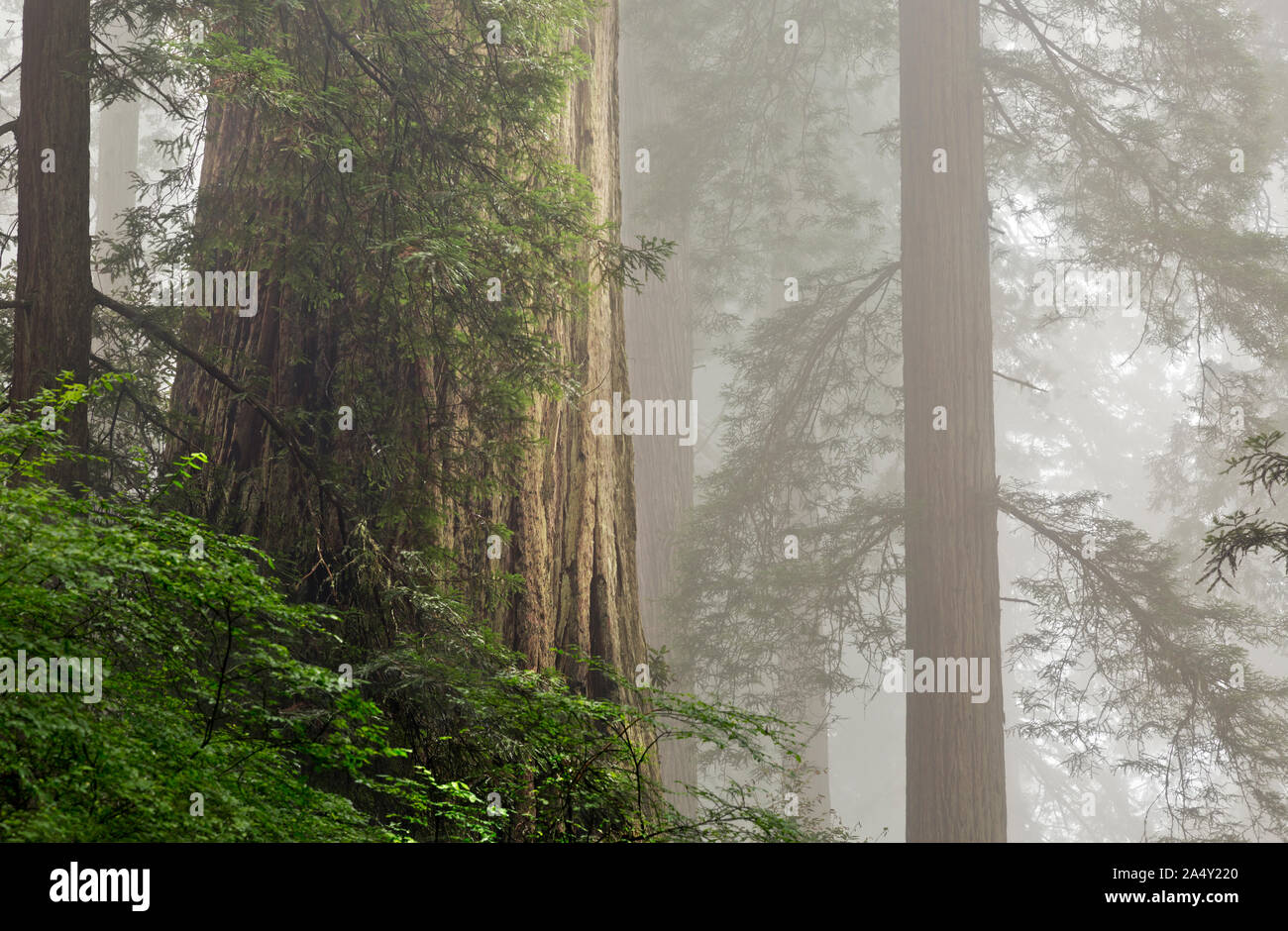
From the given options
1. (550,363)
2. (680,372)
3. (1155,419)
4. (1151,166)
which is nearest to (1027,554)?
(1155,419)

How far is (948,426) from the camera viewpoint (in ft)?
30.5

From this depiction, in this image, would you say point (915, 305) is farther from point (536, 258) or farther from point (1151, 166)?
point (536, 258)

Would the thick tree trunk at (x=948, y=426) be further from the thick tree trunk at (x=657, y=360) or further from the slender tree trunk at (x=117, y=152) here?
the slender tree trunk at (x=117, y=152)

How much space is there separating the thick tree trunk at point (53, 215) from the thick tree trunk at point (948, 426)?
22.8ft

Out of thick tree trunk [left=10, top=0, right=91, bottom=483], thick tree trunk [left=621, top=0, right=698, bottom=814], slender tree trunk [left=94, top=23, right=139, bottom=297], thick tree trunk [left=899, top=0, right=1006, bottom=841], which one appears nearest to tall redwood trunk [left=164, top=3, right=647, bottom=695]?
thick tree trunk [left=10, top=0, right=91, bottom=483]

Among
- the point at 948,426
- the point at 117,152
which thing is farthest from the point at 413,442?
the point at 117,152

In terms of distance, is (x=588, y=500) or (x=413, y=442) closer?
(x=413, y=442)

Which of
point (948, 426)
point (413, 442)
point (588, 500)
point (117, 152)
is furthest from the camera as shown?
point (117, 152)

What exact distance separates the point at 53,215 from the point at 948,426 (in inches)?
284

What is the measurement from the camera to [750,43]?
14.5 m

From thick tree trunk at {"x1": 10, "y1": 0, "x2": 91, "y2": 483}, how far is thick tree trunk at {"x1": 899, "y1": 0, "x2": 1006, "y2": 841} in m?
6.93

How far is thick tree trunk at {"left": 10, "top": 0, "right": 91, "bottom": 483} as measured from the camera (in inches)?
150

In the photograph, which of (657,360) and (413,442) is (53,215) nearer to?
(413,442)

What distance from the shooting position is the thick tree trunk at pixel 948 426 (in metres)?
8.84
